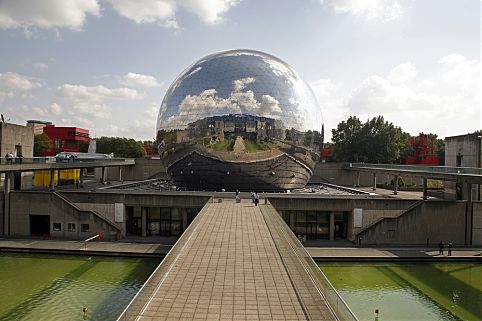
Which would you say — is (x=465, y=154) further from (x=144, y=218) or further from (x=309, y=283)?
(x=309, y=283)

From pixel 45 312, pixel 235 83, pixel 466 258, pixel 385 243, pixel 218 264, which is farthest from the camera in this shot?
pixel 235 83

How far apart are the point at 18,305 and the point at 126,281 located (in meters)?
4.05

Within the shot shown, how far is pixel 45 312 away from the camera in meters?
13.1

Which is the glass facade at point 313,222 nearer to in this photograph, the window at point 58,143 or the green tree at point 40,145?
the green tree at point 40,145

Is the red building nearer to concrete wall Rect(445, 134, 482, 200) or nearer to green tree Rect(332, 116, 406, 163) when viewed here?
green tree Rect(332, 116, 406, 163)

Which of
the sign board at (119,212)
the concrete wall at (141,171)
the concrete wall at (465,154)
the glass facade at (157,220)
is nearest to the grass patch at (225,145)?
the glass facade at (157,220)

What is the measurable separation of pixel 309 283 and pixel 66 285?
35.2ft

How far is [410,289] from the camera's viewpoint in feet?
53.7

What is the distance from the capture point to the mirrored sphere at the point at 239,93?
27.7 meters

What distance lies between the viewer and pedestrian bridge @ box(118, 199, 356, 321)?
841 centimetres

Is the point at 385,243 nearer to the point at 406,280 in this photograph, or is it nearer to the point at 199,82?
the point at 406,280

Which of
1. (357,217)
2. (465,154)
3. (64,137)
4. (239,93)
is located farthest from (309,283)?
(64,137)

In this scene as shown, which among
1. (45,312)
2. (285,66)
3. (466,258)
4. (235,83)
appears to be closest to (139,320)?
(45,312)

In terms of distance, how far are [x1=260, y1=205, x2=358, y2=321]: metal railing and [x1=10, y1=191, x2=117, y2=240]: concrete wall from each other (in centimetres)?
1457
